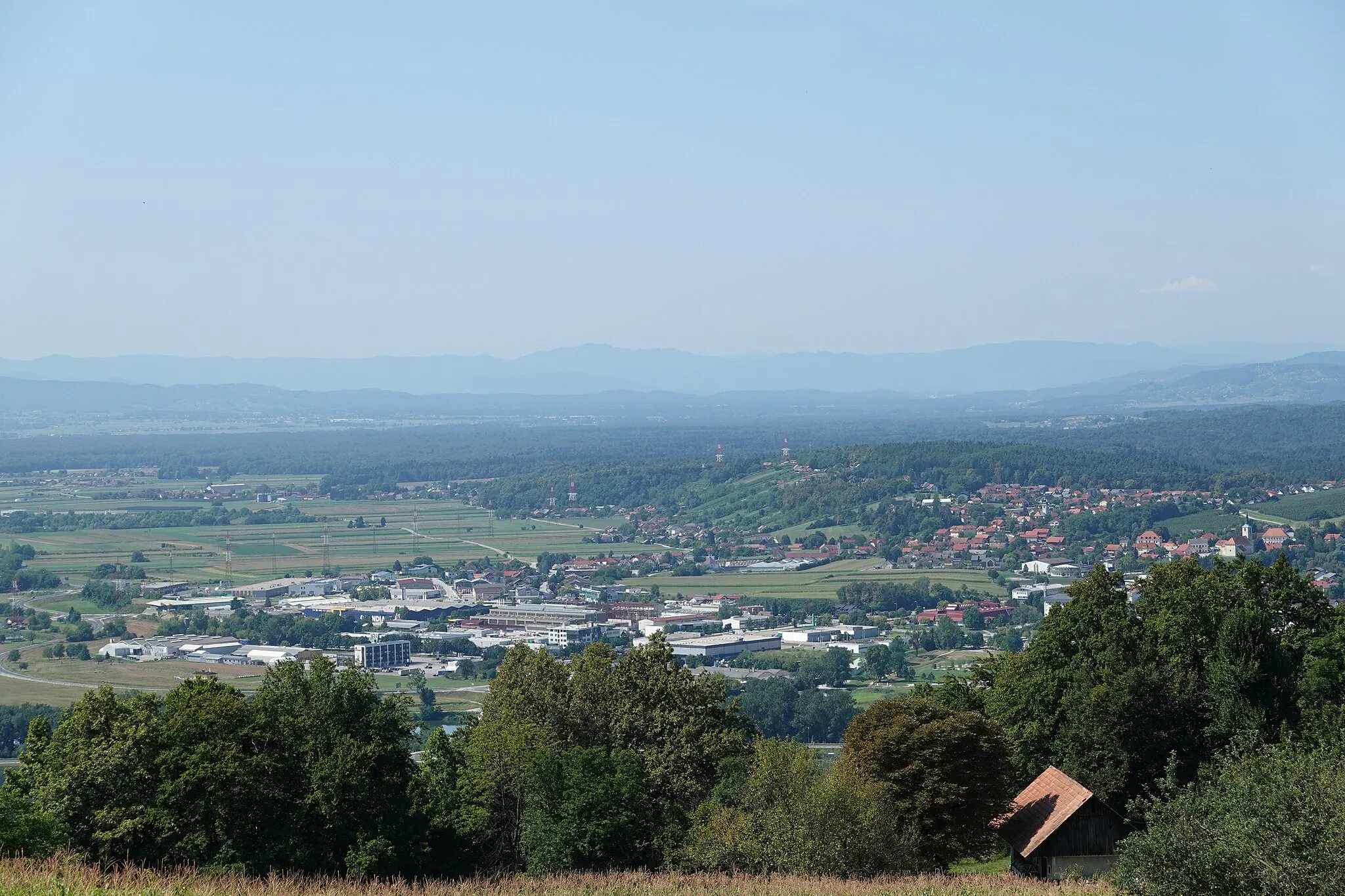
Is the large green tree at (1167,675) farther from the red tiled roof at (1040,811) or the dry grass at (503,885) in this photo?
the dry grass at (503,885)

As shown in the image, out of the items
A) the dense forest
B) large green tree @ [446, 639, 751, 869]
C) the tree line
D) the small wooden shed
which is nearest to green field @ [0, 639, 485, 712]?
large green tree @ [446, 639, 751, 869]

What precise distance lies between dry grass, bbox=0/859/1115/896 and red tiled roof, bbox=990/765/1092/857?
2606 millimetres

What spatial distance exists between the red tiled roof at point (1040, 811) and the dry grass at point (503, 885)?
261cm

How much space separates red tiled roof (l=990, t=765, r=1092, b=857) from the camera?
1970 cm

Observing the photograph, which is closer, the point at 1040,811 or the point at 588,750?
the point at 588,750

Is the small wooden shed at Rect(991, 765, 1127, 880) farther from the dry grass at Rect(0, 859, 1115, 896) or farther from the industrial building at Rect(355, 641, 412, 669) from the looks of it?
the industrial building at Rect(355, 641, 412, 669)

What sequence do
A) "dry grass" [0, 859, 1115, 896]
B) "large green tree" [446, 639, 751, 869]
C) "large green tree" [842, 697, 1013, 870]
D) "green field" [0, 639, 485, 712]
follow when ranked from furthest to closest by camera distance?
"green field" [0, 639, 485, 712]
"large green tree" [842, 697, 1013, 870]
"large green tree" [446, 639, 751, 869]
"dry grass" [0, 859, 1115, 896]

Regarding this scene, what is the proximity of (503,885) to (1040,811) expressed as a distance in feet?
27.4

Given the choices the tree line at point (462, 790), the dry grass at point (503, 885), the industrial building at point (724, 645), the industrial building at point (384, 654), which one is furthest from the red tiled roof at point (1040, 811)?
the industrial building at point (384, 654)

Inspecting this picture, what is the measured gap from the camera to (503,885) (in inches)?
599

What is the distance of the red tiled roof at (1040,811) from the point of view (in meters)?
19.7

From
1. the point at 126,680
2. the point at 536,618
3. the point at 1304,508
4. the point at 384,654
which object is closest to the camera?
the point at 126,680

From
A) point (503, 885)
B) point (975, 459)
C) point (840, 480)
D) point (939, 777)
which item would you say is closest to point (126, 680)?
point (939, 777)

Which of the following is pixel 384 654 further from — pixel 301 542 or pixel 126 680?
pixel 301 542
